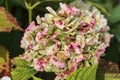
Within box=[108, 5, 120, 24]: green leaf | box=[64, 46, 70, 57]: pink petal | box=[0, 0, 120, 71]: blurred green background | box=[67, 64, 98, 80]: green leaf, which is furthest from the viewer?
box=[108, 5, 120, 24]: green leaf

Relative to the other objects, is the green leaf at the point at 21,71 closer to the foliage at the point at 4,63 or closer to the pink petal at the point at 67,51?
the foliage at the point at 4,63

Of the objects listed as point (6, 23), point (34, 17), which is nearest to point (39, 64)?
point (6, 23)

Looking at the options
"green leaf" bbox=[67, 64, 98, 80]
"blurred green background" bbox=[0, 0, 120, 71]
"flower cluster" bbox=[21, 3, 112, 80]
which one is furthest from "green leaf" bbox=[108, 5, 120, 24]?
"green leaf" bbox=[67, 64, 98, 80]

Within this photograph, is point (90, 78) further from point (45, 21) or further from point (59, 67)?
point (45, 21)

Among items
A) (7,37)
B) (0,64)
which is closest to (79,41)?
(0,64)

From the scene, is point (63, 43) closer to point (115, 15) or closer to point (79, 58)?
point (79, 58)

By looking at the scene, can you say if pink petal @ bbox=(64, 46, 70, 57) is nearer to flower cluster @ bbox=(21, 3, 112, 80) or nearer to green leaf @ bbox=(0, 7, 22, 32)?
flower cluster @ bbox=(21, 3, 112, 80)
